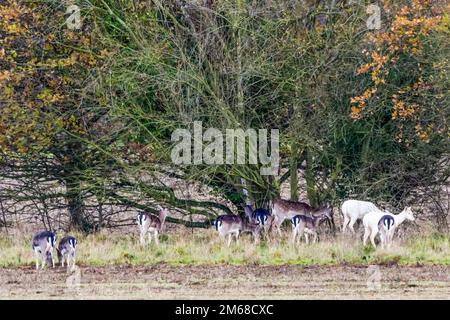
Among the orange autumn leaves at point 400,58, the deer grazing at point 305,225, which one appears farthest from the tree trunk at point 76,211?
the orange autumn leaves at point 400,58

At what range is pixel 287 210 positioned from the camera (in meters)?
20.2

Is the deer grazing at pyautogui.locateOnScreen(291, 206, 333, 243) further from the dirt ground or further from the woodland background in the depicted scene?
the dirt ground

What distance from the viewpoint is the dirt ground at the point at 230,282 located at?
1564 centimetres

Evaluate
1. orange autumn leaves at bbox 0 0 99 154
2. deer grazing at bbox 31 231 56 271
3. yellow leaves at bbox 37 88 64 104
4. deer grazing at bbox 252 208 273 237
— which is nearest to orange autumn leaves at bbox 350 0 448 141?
deer grazing at bbox 252 208 273 237

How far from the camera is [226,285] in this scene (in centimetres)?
1641

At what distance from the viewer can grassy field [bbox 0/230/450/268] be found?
1830 centimetres

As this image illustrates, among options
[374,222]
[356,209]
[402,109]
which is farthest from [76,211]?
[402,109]

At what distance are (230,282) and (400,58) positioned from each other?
Answer: 519cm

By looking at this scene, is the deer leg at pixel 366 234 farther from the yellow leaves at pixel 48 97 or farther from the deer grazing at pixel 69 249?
the yellow leaves at pixel 48 97

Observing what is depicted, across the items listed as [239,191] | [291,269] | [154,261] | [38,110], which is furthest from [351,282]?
[38,110]

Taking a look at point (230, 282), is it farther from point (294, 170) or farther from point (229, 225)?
point (294, 170)

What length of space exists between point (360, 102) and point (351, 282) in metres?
3.77

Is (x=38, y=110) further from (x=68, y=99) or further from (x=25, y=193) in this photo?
(x=25, y=193)
